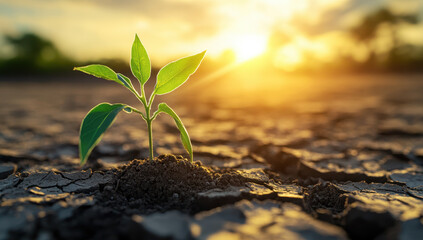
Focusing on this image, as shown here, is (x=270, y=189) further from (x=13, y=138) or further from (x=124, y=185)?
(x=13, y=138)

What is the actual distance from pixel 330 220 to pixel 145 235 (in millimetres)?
645

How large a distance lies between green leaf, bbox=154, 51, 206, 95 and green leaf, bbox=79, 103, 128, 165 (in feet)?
0.68

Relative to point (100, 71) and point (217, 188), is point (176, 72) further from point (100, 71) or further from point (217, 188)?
point (217, 188)

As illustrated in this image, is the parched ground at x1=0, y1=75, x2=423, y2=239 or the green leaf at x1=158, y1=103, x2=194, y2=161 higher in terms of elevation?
the green leaf at x1=158, y1=103, x2=194, y2=161

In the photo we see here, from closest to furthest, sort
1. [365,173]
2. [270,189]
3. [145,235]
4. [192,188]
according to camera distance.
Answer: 1. [145,235]
2. [192,188]
3. [270,189]
4. [365,173]

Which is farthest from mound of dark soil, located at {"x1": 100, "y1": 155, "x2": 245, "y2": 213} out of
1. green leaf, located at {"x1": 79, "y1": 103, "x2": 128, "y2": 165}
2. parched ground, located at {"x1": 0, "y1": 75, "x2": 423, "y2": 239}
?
green leaf, located at {"x1": 79, "y1": 103, "x2": 128, "y2": 165}

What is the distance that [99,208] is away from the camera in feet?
3.59

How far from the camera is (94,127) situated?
97cm

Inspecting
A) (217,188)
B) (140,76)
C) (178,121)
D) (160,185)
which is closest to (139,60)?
(140,76)

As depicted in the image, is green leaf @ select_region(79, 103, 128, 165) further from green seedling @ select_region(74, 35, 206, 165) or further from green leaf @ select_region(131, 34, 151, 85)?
green leaf @ select_region(131, 34, 151, 85)

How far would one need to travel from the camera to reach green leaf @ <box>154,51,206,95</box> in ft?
3.72

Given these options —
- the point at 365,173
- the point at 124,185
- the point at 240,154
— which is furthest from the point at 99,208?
the point at 365,173

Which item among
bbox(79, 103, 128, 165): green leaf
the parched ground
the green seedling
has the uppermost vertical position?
the green seedling

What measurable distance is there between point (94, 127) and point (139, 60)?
1.03 ft
